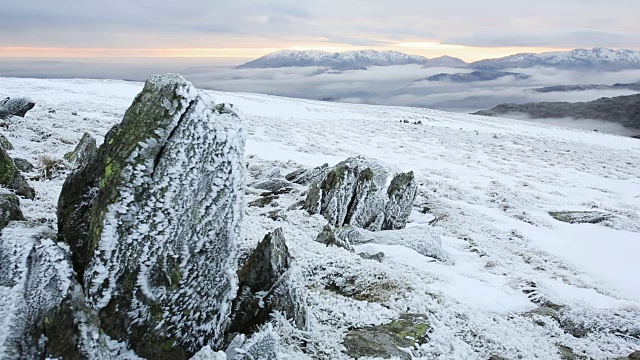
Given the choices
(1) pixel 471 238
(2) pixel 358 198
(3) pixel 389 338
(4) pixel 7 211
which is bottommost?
(1) pixel 471 238

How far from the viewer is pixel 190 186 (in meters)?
5.71

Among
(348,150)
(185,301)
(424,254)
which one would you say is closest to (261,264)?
(185,301)

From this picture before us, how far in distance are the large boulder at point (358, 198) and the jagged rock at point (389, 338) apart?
21.9ft

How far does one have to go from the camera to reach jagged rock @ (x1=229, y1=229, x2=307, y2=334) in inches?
270

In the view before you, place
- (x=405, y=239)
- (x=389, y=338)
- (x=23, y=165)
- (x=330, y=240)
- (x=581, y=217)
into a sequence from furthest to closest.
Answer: (x=581, y=217)
(x=405, y=239)
(x=23, y=165)
(x=330, y=240)
(x=389, y=338)

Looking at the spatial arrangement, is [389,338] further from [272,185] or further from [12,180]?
[272,185]

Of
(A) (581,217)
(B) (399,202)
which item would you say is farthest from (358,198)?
(A) (581,217)

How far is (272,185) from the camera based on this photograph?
63.7ft

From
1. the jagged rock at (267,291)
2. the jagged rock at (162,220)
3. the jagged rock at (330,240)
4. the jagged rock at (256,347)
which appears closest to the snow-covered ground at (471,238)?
the jagged rock at (267,291)

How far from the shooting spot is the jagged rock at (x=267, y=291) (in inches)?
270

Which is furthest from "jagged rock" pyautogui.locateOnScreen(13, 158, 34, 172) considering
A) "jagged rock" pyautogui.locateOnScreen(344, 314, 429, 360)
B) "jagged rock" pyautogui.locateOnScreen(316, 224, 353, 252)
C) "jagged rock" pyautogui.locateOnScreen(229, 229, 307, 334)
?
"jagged rock" pyautogui.locateOnScreen(344, 314, 429, 360)

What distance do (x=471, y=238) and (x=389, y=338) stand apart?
10.9 metres

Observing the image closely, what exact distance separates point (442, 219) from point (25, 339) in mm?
16923

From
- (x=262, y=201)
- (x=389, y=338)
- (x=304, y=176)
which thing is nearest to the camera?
(x=389, y=338)
